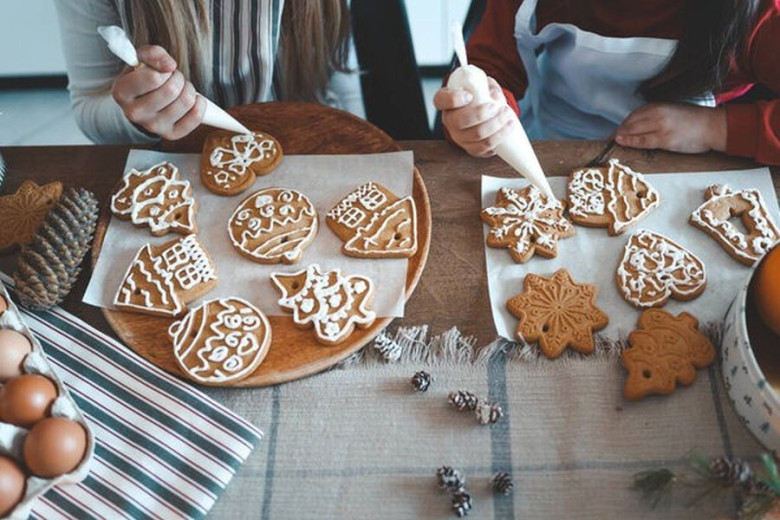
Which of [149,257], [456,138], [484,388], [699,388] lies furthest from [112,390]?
[699,388]

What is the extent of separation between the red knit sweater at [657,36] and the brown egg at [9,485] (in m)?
0.81

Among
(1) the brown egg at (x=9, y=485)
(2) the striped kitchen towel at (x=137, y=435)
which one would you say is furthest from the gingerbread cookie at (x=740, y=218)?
(1) the brown egg at (x=9, y=485)

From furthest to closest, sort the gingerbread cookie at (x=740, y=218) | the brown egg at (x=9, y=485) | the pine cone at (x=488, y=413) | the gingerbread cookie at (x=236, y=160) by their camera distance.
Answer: the gingerbread cookie at (x=236, y=160) < the gingerbread cookie at (x=740, y=218) < the pine cone at (x=488, y=413) < the brown egg at (x=9, y=485)

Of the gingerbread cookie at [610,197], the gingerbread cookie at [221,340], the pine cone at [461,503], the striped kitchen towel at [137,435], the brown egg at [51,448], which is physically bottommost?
the striped kitchen towel at [137,435]

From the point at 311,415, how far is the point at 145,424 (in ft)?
0.59

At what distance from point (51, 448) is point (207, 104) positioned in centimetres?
50

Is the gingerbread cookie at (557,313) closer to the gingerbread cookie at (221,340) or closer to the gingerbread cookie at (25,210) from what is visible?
the gingerbread cookie at (221,340)

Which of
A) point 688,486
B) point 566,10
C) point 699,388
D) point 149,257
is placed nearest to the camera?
point 688,486

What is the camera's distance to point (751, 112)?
980mm

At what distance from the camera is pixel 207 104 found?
3.26 ft

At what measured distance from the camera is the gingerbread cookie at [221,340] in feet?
2.71

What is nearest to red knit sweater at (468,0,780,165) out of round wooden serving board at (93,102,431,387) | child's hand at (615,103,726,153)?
child's hand at (615,103,726,153)

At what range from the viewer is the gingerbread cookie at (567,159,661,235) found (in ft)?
3.03

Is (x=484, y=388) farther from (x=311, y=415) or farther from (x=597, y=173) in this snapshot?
(x=597, y=173)
